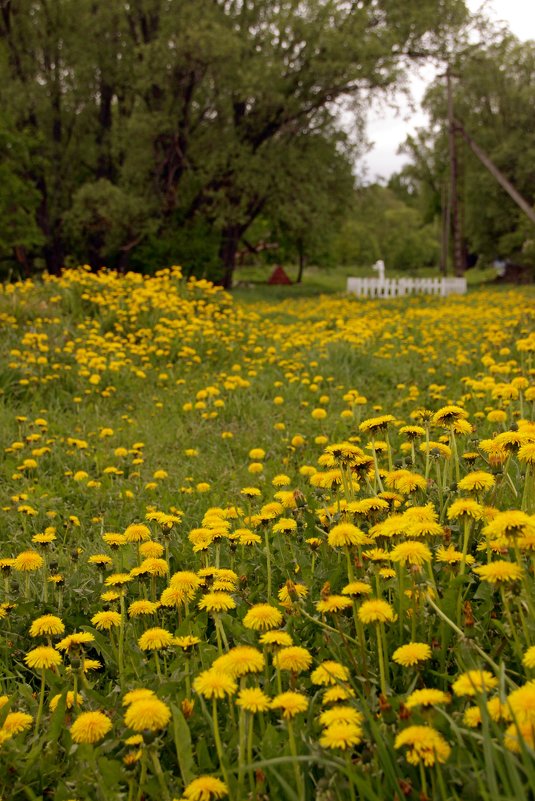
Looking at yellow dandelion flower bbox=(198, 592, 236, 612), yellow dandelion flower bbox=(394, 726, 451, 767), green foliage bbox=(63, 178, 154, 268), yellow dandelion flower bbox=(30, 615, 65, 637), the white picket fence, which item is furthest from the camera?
the white picket fence

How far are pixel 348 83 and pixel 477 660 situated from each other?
59.6 ft

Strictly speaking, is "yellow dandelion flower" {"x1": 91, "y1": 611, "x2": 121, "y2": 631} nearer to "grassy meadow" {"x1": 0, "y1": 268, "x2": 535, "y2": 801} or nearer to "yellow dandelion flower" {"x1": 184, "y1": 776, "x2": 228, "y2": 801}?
"grassy meadow" {"x1": 0, "y1": 268, "x2": 535, "y2": 801}

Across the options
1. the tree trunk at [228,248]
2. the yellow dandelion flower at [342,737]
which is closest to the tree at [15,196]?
the tree trunk at [228,248]

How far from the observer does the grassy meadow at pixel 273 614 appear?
117cm

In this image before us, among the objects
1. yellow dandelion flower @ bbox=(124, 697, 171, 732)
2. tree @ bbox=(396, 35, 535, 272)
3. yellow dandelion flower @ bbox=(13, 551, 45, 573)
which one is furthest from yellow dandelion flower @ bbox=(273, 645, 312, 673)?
tree @ bbox=(396, 35, 535, 272)

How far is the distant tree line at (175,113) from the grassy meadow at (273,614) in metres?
13.4

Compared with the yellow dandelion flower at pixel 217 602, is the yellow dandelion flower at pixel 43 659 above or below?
below

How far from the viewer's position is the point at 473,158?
88.8 ft

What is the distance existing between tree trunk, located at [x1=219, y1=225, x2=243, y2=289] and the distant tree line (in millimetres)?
316

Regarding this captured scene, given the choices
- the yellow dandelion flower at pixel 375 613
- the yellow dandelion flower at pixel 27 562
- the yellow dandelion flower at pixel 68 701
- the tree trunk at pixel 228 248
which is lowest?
the yellow dandelion flower at pixel 68 701

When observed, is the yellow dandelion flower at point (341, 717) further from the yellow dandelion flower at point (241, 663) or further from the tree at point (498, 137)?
the tree at point (498, 137)

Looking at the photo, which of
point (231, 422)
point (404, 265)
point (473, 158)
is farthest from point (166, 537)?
point (404, 265)

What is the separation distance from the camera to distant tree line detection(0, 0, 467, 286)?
16062mm

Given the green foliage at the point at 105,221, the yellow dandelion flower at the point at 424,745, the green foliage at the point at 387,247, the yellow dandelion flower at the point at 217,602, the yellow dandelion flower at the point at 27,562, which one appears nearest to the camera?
the yellow dandelion flower at the point at 424,745
